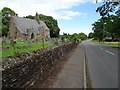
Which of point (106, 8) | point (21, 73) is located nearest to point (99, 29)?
point (106, 8)

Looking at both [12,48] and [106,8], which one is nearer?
[12,48]

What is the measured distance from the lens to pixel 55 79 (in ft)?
38.5

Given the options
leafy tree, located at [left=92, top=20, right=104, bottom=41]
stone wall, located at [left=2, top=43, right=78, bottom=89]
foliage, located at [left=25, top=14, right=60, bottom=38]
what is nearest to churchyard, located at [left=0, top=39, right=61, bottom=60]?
stone wall, located at [left=2, top=43, right=78, bottom=89]

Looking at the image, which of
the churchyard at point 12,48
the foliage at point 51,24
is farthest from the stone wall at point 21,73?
the foliage at point 51,24

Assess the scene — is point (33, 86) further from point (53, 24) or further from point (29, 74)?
point (53, 24)

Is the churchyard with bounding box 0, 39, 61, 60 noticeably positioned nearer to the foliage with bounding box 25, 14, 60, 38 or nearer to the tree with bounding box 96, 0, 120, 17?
the tree with bounding box 96, 0, 120, 17

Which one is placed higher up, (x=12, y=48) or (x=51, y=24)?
(x=51, y=24)

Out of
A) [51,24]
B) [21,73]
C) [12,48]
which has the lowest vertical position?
[21,73]

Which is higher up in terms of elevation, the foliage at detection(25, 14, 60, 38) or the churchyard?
the foliage at detection(25, 14, 60, 38)

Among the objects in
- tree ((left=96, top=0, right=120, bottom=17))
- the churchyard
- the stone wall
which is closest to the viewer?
the stone wall

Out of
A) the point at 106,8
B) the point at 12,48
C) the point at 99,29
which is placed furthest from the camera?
the point at 99,29

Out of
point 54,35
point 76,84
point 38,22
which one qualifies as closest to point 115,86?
point 76,84

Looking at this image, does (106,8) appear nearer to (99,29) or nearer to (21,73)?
(21,73)

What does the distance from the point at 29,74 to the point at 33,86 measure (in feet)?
2.95
